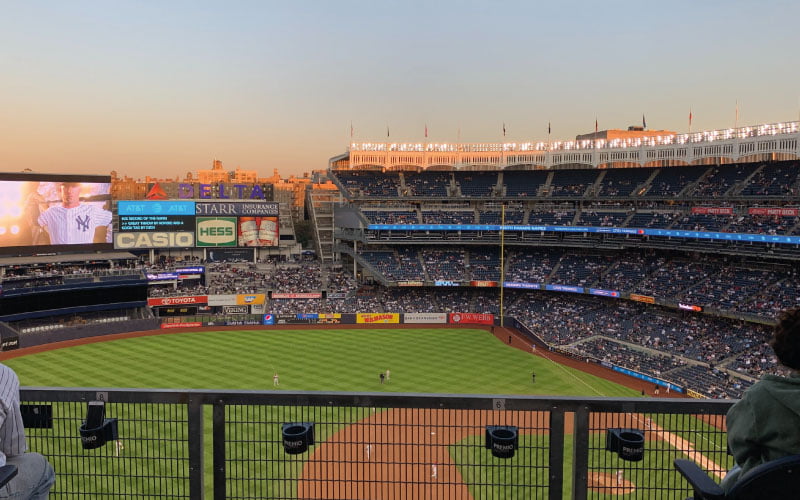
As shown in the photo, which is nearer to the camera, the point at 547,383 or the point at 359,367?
the point at 547,383

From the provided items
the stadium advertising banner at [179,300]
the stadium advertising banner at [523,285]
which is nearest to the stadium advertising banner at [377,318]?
the stadium advertising banner at [523,285]

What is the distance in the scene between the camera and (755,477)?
224cm

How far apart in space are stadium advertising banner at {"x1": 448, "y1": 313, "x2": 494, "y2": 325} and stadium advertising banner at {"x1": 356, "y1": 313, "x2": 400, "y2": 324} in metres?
5.31

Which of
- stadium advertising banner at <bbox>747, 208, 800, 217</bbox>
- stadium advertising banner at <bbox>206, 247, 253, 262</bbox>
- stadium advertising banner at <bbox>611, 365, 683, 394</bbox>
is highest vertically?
stadium advertising banner at <bbox>747, 208, 800, 217</bbox>

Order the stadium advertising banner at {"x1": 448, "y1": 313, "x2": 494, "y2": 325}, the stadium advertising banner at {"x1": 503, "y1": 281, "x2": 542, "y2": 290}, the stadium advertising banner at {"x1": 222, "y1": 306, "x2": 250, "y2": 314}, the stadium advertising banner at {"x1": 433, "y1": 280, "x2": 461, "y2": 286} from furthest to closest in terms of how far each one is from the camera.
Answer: the stadium advertising banner at {"x1": 433, "y1": 280, "x2": 461, "y2": 286} → the stadium advertising banner at {"x1": 222, "y1": 306, "x2": 250, "y2": 314} → the stadium advertising banner at {"x1": 503, "y1": 281, "x2": 542, "y2": 290} → the stadium advertising banner at {"x1": 448, "y1": 313, "x2": 494, "y2": 325}

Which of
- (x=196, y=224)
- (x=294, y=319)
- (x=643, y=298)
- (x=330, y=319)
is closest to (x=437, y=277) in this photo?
(x=330, y=319)

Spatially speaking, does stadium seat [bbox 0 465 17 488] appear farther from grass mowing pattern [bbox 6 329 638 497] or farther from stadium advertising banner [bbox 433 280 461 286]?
stadium advertising banner [bbox 433 280 461 286]

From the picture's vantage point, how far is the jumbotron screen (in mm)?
48688

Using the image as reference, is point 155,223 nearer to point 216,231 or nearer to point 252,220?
point 216,231

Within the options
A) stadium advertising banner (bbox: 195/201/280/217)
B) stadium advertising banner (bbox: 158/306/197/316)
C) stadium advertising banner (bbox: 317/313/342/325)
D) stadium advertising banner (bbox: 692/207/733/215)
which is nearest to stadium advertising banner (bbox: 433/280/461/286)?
stadium advertising banner (bbox: 317/313/342/325)

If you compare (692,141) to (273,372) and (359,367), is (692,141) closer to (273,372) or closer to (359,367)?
(359,367)

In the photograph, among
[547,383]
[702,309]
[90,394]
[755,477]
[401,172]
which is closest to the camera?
[755,477]

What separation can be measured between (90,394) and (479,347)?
39.4m

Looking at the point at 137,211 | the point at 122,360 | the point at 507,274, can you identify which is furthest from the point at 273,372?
the point at 137,211
